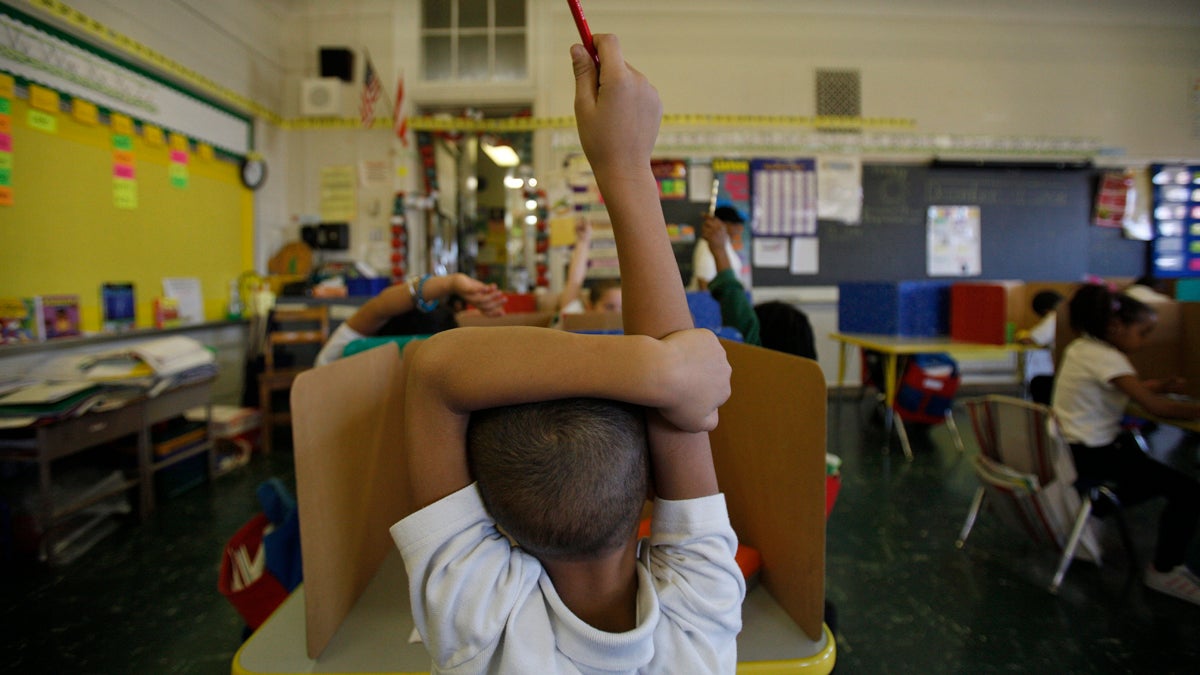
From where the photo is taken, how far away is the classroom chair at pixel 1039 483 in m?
1.87

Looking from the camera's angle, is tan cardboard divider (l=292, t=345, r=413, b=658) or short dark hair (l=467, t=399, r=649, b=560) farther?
tan cardboard divider (l=292, t=345, r=413, b=658)

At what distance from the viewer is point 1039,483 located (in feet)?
6.29

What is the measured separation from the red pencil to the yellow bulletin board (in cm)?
336

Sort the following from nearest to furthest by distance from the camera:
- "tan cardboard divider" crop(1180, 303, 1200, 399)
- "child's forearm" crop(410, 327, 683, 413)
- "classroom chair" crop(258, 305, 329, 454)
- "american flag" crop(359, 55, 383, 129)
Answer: "child's forearm" crop(410, 327, 683, 413), "tan cardboard divider" crop(1180, 303, 1200, 399), "classroom chair" crop(258, 305, 329, 454), "american flag" crop(359, 55, 383, 129)

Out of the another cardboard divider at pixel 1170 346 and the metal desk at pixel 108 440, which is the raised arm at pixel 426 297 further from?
the another cardboard divider at pixel 1170 346

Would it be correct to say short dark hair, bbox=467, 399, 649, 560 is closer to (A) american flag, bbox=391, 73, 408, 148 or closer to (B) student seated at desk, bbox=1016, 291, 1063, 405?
(B) student seated at desk, bbox=1016, 291, 1063, 405

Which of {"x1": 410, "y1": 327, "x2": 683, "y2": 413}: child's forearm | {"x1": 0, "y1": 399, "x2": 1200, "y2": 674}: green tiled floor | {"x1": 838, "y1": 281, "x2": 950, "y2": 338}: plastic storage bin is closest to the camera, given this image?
{"x1": 410, "y1": 327, "x2": 683, "y2": 413}: child's forearm

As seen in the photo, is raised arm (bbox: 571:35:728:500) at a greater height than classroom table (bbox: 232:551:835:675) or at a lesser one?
greater

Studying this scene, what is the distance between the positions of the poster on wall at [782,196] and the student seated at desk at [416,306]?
4.08m

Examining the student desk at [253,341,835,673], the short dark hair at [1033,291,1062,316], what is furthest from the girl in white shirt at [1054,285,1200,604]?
the student desk at [253,341,835,673]

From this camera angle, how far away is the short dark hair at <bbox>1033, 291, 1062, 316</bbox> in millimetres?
3494

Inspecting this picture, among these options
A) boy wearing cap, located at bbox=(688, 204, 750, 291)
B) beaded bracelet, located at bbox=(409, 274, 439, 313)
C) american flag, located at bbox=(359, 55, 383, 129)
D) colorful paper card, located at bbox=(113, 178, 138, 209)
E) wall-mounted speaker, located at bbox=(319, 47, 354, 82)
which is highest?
wall-mounted speaker, located at bbox=(319, 47, 354, 82)

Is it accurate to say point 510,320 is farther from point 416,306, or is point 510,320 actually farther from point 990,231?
point 990,231

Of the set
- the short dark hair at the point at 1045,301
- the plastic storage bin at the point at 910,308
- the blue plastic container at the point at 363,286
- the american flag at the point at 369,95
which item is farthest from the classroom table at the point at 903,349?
the american flag at the point at 369,95
